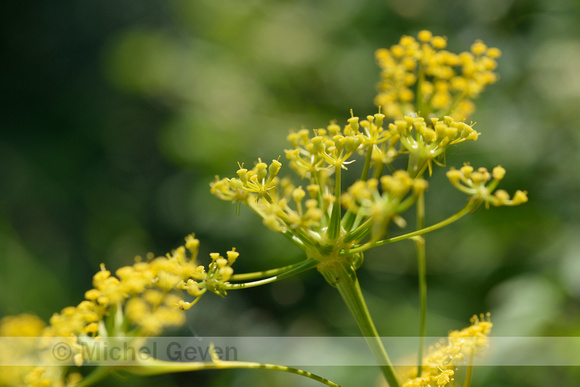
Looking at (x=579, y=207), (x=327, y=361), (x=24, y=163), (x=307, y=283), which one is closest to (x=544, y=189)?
(x=579, y=207)

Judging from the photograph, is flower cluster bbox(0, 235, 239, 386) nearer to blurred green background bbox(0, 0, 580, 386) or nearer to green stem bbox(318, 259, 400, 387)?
green stem bbox(318, 259, 400, 387)

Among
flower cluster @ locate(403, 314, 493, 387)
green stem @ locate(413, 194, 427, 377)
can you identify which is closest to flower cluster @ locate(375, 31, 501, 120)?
green stem @ locate(413, 194, 427, 377)

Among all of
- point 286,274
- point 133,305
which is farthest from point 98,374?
point 286,274

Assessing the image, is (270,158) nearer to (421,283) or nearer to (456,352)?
(421,283)

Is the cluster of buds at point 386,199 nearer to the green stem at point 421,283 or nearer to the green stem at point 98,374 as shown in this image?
the green stem at point 421,283

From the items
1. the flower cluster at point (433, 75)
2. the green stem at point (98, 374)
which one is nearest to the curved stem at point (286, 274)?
the green stem at point (98, 374)
